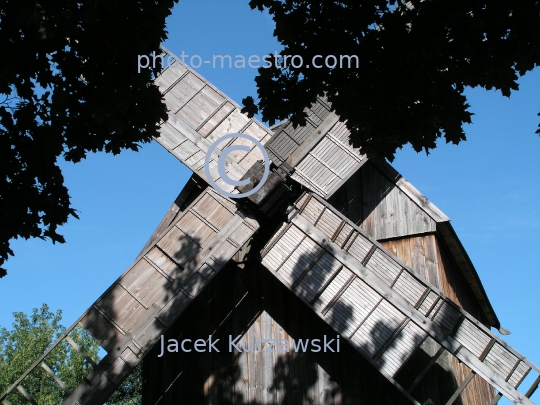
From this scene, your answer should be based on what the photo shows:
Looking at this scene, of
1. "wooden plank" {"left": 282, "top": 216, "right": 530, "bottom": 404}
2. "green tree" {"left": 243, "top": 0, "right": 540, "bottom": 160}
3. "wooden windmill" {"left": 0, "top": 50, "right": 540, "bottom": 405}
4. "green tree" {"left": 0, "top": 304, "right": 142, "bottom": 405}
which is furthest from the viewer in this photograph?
"green tree" {"left": 0, "top": 304, "right": 142, "bottom": 405}

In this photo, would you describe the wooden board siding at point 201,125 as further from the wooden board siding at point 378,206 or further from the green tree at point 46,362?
the green tree at point 46,362

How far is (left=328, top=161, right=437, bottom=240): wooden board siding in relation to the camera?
12.2m

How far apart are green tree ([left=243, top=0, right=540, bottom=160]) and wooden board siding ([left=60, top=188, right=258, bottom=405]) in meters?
4.39

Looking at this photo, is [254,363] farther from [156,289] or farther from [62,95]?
[62,95]

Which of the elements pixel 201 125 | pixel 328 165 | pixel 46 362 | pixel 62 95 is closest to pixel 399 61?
pixel 62 95

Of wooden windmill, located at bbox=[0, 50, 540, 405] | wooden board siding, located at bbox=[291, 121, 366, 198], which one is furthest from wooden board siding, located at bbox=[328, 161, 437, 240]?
wooden board siding, located at bbox=[291, 121, 366, 198]

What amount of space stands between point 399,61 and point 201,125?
6886mm

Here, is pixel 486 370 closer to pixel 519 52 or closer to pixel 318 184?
pixel 318 184

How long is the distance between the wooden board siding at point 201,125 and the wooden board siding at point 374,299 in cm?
201

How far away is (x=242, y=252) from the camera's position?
42.4 ft

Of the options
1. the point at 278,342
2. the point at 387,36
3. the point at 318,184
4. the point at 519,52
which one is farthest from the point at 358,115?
the point at 278,342

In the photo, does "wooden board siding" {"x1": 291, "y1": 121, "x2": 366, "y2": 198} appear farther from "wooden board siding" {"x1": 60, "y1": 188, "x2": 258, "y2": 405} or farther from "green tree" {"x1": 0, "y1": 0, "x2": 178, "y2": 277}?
"green tree" {"x1": 0, "y1": 0, "x2": 178, "y2": 277}

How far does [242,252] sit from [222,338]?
174 centimetres

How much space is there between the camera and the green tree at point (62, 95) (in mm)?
7523
